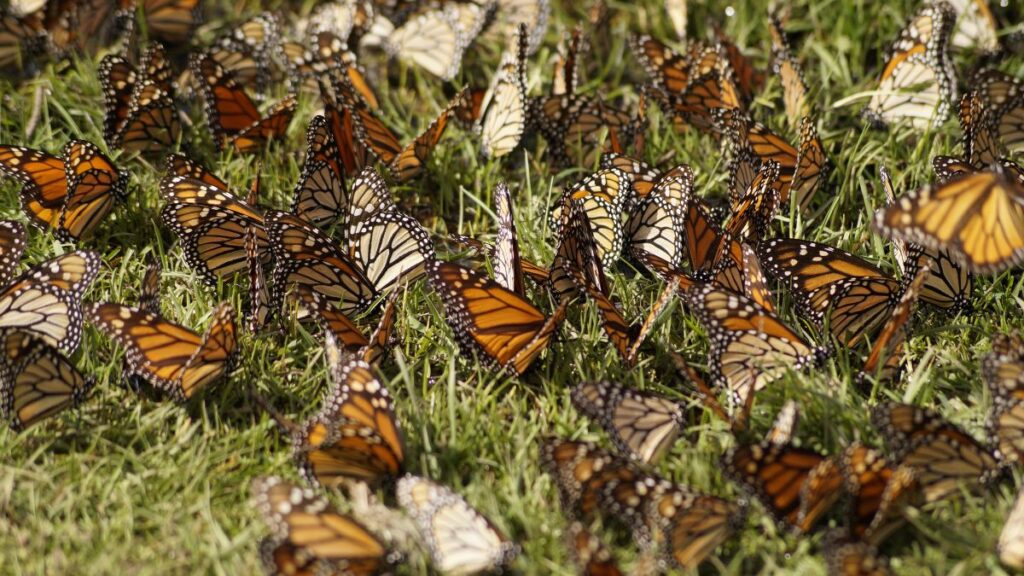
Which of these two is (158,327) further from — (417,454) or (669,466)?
(669,466)

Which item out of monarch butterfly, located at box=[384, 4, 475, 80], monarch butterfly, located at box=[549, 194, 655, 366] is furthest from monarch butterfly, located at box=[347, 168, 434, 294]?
monarch butterfly, located at box=[384, 4, 475, 80]

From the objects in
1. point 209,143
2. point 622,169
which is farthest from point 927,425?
point 209,143

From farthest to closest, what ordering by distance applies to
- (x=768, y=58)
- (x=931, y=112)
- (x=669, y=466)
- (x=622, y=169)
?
(x=768, y=58), (x=931, y=112), (x=622, y=169), (x=669, y=466)

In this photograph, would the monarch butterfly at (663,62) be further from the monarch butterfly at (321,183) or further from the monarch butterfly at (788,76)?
the monarch butterfly at (321,183)

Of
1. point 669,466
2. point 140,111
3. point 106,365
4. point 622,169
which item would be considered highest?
point 140,111

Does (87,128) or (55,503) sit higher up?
(87,128)

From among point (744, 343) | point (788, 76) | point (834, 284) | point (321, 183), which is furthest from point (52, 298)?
point (788, 76)
